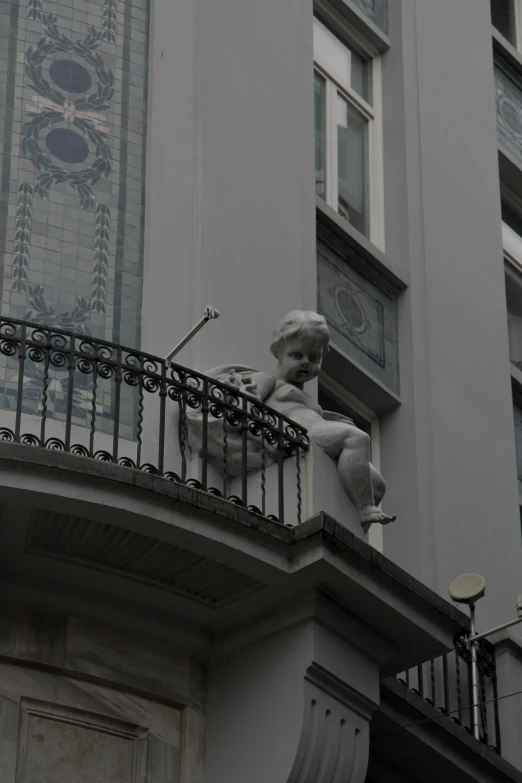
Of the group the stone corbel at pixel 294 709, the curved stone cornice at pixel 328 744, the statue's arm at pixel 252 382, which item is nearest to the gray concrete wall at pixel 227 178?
the statue's arm at pixel 252 382

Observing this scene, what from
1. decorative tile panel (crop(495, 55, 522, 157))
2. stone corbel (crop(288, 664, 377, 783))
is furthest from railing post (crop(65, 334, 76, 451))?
decorative tile panel (crop(495, 55, 522, 157))

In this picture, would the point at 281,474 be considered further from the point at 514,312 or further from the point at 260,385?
the point at 514,312

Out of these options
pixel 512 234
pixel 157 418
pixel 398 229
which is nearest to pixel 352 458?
pixel 157 418

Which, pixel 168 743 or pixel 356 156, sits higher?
pixel 356 156

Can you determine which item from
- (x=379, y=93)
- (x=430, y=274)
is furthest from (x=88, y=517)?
(x=379, y=93)

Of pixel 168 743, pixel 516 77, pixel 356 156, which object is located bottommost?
pixel 168 743

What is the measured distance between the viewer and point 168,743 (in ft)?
37.1

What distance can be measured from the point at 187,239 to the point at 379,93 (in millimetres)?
4350

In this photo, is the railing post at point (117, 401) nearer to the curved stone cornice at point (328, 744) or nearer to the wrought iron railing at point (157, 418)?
the wrought iron railing at point (157, 418)

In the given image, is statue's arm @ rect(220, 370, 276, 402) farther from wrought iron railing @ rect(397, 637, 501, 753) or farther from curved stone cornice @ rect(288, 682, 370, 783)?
wrought iron railing @ rect(397, 637, 501, 753)

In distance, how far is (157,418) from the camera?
12172 mm

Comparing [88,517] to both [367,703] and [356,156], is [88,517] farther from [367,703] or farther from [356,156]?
[356,156]

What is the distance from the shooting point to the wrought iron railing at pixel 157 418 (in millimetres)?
11602

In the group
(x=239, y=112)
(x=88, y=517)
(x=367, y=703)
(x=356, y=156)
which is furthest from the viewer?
(x=356, y=156)
